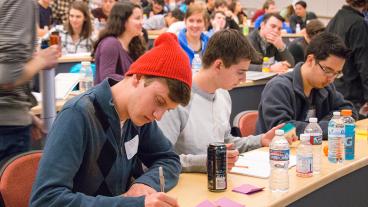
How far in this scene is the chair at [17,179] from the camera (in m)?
1.90

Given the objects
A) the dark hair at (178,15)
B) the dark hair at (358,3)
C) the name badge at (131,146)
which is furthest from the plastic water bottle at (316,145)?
the dark hair at (178,15)

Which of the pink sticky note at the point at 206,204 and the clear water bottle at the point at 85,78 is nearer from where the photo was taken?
the pink sticky note at the point at 206,204

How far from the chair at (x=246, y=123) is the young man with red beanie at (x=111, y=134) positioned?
136 cm

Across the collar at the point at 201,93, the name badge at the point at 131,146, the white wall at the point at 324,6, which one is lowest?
the name badge at the point at 131,146

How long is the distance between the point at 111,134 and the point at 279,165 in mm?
672

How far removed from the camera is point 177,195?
6.36 ft

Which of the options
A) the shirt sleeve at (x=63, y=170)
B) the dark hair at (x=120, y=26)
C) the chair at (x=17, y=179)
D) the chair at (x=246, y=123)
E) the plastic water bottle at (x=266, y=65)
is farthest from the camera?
the plastic water bottle at (x=266, y=65)

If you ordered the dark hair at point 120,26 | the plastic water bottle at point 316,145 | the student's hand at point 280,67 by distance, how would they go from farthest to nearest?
the student's hand at point 280,67, the dark hair at point 120,26, the plastic water bottle at point 316,145

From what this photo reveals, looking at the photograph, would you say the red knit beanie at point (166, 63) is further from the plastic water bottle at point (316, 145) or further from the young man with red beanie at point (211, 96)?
the plastic water bottle at point (316, 145)

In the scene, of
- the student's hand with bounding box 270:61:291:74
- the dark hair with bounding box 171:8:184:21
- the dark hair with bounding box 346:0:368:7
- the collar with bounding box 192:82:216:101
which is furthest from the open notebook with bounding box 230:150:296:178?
the dark hair with bounding box 171:8:184:21

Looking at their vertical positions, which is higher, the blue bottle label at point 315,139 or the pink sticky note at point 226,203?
the blue bottle label at point 315,139

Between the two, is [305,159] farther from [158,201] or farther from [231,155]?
[158,201]

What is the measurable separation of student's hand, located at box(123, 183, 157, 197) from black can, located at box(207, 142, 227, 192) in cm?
23

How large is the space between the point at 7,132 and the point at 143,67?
84cm
